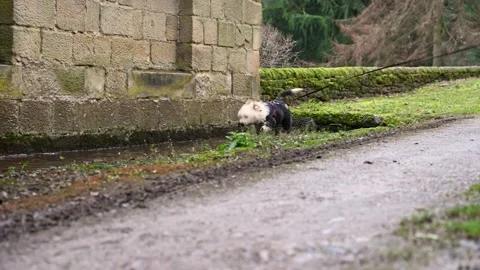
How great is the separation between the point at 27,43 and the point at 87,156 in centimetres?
167

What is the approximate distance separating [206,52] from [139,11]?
1.60 meters

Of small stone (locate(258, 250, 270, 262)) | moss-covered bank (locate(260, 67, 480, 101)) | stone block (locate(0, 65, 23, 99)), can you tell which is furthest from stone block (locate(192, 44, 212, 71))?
small stone (locate(258, 250, 270, 262))

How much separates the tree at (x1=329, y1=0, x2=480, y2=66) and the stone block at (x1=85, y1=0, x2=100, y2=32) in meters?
24.8

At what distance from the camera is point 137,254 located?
427cm

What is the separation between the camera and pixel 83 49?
10.4 metres

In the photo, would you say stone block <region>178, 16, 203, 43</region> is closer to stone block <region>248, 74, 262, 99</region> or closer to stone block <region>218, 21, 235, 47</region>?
stone block <region>218, 21, 235, 47</region>

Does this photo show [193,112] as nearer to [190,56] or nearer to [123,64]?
[190,56]

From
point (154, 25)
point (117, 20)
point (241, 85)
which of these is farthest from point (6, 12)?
point (241, 85)

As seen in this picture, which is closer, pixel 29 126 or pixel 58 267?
pixel 58 267

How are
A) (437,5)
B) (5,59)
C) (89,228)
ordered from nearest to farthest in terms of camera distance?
(89,228) → (5,59) → (437,5)

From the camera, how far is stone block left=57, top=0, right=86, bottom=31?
997cm

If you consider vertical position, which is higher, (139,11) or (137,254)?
(139,11)

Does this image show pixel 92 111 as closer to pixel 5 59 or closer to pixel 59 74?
pixel 59 74

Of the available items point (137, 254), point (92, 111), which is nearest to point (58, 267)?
point (137, 254)
